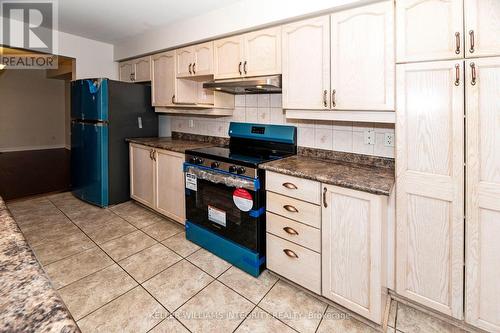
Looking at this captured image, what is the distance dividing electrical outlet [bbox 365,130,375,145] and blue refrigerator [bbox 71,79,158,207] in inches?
113

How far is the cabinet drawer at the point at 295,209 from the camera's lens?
1.82 meters

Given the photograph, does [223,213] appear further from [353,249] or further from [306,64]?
[306,64]

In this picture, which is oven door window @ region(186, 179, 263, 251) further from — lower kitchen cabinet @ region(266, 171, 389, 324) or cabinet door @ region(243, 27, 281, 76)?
cabinet door @ region(243, 27, 281, 76)

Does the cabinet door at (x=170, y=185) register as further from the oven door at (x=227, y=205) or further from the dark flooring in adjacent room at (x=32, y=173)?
the dark flooring in adjacent room at (x=32, y=173)

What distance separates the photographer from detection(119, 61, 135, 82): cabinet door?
387 cm

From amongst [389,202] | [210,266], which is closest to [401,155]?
[389,202]

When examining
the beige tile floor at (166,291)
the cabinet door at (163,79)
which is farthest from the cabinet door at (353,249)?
the cabinet door at (163,79)

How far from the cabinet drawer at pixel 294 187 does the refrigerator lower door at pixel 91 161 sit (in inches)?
93.8

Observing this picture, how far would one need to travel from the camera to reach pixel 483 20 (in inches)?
54.3

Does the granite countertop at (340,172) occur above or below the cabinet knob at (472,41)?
below

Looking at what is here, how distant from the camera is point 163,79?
336cm

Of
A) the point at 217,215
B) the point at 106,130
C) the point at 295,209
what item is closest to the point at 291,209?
the point at 295,209

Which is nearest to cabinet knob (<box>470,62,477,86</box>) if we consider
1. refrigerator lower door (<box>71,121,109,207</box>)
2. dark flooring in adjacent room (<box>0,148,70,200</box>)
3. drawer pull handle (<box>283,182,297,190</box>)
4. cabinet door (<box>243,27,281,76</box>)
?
drawer pull handle (<box>283,182,297,190</box>)

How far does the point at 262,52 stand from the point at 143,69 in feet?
6.80
